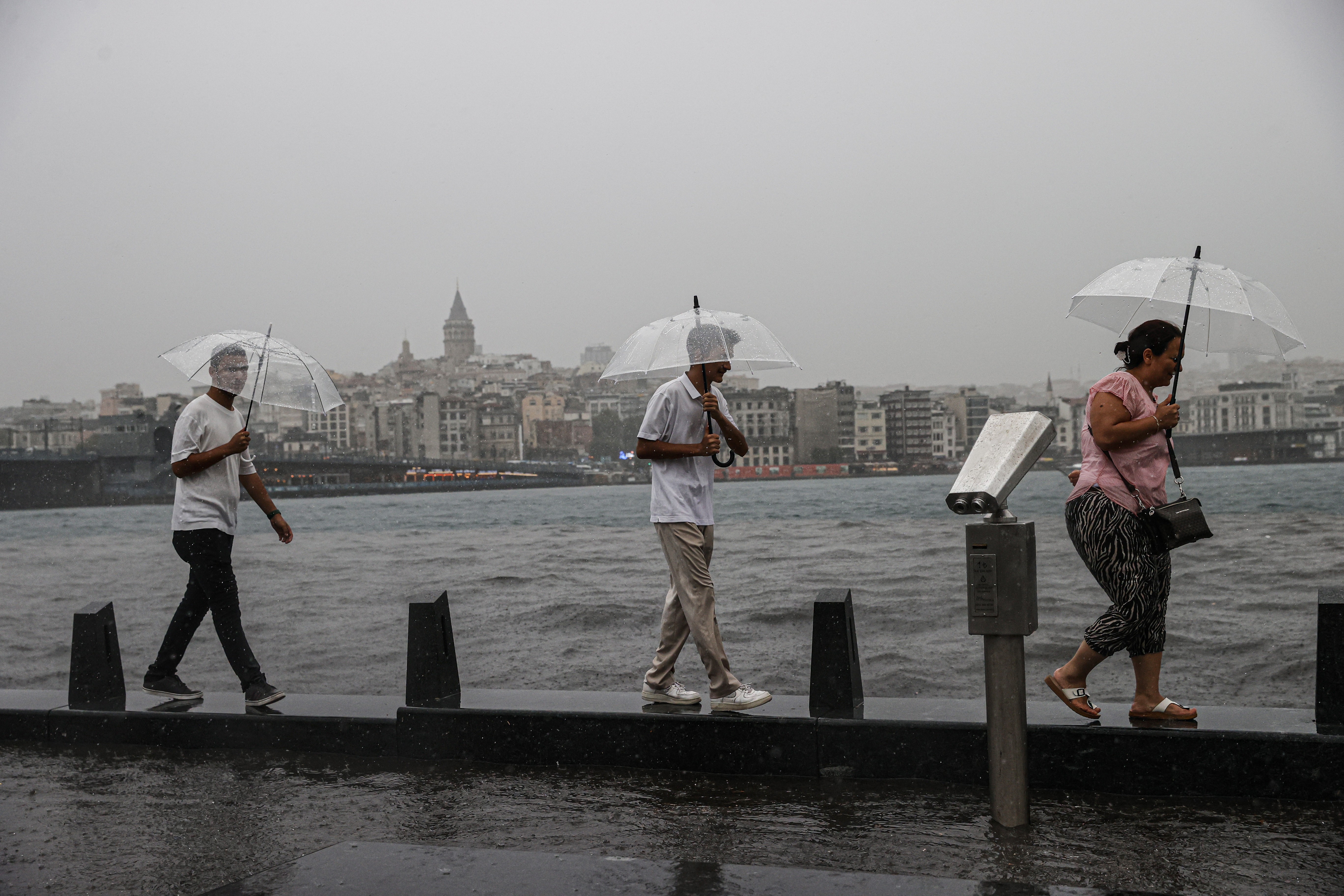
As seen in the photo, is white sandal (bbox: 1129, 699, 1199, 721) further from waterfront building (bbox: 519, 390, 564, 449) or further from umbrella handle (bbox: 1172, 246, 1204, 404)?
waterfront building (bbox: 519, 390, 564, 449)

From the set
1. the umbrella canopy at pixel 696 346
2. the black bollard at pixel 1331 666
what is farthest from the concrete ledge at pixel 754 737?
the umbrella canopy at pixel 696 346

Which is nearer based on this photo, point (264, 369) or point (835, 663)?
point (835, 663)

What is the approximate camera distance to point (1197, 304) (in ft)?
17.1

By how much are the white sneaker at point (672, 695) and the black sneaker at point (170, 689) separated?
258 centimetres

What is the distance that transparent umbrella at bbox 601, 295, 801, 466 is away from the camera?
19.0ft

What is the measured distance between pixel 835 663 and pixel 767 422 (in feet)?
427

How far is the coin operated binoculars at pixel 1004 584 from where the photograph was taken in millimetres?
4234

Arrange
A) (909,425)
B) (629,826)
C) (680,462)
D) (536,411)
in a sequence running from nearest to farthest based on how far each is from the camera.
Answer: (629,826) < (680,462) < (909,425) < (536,411)

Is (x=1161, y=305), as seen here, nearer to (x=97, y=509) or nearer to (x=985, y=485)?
(x=985, y=485)

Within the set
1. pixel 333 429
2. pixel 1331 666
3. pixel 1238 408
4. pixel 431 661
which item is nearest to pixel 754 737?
pixel 431 661

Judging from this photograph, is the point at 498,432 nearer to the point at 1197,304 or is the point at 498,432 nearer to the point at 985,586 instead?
the point at 1197,304

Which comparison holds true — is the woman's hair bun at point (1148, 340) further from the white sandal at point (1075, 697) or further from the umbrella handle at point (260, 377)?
the umbrella handle at point (260, 377)

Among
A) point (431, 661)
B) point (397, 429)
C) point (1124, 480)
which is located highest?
point (397, 429)

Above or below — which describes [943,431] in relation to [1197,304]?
below
